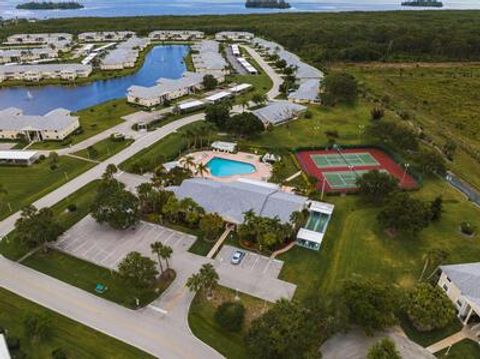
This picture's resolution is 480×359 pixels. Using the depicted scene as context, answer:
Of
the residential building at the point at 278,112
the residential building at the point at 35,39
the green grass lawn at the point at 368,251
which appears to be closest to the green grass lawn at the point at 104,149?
the residential building at the point at 278,112

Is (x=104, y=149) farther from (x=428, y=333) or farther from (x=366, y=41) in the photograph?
(x=366, y=41)

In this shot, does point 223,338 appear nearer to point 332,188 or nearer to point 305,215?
point 305,215

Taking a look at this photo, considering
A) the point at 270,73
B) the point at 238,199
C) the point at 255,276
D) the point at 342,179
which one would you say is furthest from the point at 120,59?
the point at 255,276

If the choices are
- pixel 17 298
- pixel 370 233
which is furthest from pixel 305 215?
pixel 17 298

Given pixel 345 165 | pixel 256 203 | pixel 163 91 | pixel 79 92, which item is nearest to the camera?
pixel 256 203

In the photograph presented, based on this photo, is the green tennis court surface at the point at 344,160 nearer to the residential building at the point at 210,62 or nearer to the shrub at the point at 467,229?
the shrub at the point at 467,229

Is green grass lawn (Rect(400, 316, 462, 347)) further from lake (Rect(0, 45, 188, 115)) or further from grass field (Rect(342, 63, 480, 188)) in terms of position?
lake (Rect(0, 45, 188, 115))
